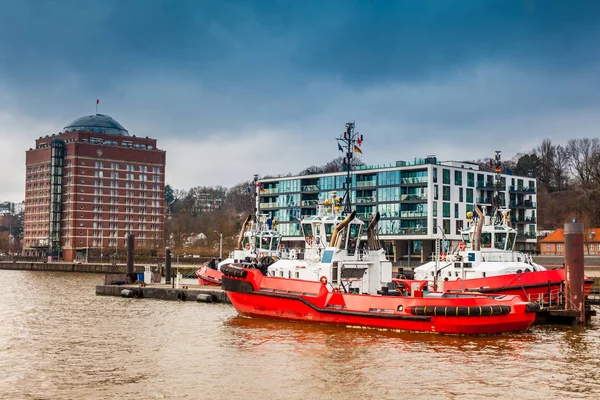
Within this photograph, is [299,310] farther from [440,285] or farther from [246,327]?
[440,285]

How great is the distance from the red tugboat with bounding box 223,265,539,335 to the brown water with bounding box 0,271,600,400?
48 centimetres

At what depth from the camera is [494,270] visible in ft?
123

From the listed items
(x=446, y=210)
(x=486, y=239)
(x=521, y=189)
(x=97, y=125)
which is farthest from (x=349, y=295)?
(x=97, y=125)

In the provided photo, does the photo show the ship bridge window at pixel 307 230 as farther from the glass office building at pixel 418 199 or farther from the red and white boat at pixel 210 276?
the glass office building at pixel 418 199

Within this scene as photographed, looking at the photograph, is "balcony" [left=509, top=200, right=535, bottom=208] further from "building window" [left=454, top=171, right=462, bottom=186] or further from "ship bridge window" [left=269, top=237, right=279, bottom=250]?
"ship bridge window" [left=269, top=237, right=279, bottom=250]

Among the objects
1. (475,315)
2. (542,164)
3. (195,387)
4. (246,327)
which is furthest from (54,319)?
(542,164)

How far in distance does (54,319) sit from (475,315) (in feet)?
72.8

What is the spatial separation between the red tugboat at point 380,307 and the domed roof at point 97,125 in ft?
350

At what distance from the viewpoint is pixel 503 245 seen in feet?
135

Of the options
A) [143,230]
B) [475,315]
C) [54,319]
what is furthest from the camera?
[143,230]

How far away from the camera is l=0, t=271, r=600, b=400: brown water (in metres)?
20.5

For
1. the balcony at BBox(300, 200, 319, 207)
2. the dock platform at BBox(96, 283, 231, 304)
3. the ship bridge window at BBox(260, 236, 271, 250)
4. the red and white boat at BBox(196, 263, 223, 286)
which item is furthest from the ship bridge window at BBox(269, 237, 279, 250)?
the balcony at BBox(300, 200, 319, 207)

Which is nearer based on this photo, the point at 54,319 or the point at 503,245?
the point at 54,319

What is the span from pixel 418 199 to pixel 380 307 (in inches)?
1995
